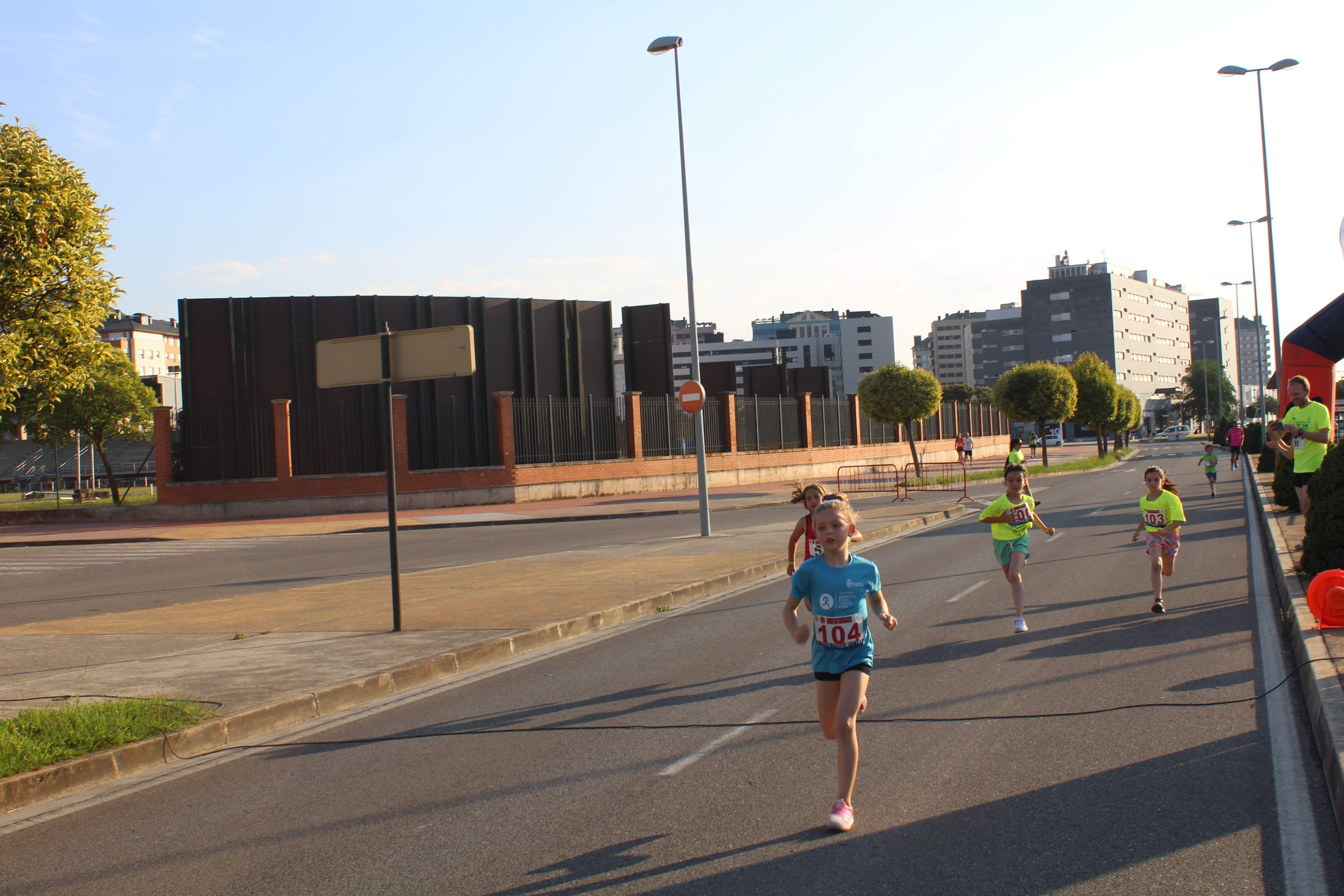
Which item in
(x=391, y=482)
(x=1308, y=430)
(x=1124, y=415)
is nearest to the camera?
(x=391, y=482)

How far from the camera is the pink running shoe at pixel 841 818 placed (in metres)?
4.40

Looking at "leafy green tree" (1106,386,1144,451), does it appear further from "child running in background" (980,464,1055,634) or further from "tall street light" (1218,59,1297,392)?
"child running in background" (980,464,1055,634)

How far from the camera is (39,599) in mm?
14070

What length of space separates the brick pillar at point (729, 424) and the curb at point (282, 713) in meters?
30.2

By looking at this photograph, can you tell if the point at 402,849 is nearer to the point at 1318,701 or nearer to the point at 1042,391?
the point at 1318,701

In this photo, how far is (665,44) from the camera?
1986cm

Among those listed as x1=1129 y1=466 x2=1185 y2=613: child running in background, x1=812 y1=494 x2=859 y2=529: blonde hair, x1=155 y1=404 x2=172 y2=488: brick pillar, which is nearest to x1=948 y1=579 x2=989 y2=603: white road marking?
x1=1129 y1=466 x2=1185 y2=613: child running in background

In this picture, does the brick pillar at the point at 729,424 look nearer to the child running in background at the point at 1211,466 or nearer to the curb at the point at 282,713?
the child running in background at the point at 1211,466

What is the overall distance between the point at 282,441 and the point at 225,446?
1752 mm

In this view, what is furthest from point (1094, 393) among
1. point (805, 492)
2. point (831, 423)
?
point (805, 492)

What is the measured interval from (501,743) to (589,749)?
1.86 ft

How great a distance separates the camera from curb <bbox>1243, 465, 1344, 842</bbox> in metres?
4.56

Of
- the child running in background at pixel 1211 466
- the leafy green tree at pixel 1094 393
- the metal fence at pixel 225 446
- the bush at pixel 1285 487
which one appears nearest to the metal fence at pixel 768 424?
the metal fence at pixel 225 446

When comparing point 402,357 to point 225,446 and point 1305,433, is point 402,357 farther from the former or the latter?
point 225,446
